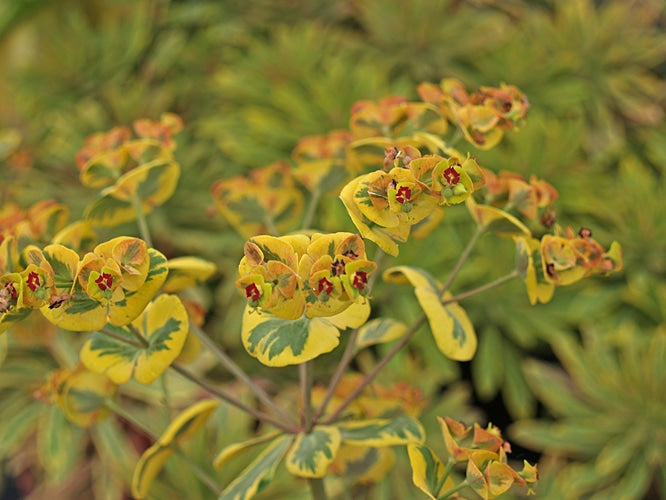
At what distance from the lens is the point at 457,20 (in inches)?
59.2

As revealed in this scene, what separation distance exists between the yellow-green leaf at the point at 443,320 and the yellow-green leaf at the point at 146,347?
0.52 ft

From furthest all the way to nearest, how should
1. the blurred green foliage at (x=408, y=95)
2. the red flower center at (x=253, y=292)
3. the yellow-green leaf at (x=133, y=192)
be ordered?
1. the blurred green foliage at (x=408, y=95)
2. the yellow-green leaf at (x=133, y=192)
3. the red flower center at (x=253, y=292)

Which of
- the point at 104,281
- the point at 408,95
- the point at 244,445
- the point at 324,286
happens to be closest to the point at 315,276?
the point at 324,286

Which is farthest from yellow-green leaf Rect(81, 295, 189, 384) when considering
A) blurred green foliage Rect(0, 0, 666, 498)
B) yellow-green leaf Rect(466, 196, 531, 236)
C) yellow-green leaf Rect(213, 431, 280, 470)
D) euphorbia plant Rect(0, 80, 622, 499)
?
blurred green foliage Rect(0, 0, 666, 498)

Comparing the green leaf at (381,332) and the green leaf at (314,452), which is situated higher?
the green leaf at (314,452)

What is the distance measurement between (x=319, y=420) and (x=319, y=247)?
0.23 meters

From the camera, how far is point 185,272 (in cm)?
56

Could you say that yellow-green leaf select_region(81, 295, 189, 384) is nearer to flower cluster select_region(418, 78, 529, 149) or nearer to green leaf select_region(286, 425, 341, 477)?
green leaf select_region(286, 425, 341, 477)

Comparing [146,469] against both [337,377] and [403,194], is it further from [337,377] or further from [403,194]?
[403,194]

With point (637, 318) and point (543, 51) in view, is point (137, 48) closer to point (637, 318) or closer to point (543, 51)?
point (543, 51)

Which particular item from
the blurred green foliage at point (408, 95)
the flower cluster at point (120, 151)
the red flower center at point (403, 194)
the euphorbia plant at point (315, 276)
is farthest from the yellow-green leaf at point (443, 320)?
the blurred green foliage at point (408, 95)

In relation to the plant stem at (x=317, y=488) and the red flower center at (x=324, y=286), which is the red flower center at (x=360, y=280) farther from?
the plant stem at (x=317, y=488)

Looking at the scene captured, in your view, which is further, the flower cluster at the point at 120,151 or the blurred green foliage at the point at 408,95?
the blurred green foliage at the point at 408,95

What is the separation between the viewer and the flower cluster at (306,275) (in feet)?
1.23
